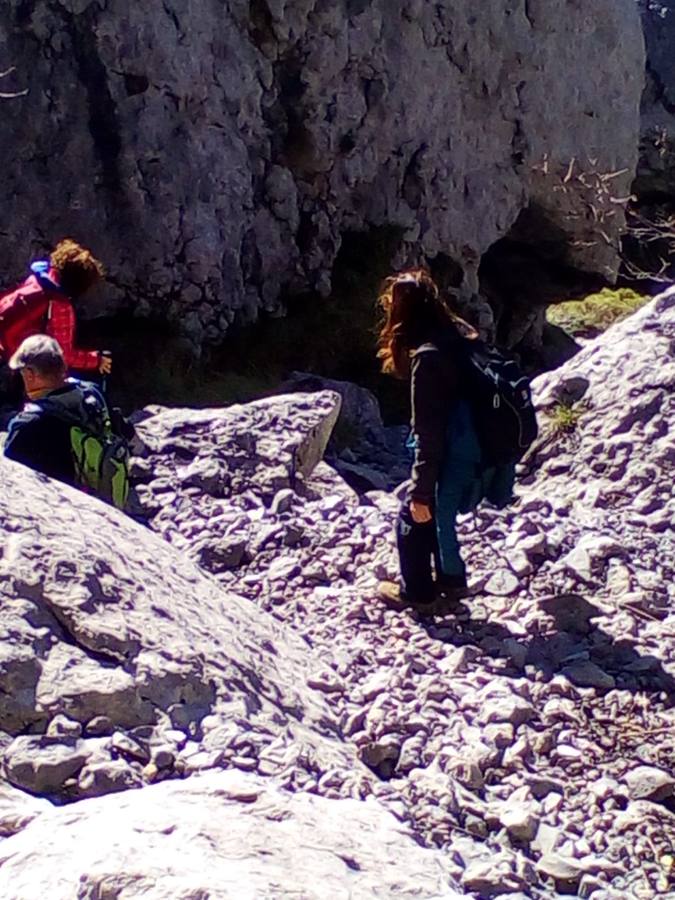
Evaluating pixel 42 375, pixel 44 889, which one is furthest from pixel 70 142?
pixel 44 889

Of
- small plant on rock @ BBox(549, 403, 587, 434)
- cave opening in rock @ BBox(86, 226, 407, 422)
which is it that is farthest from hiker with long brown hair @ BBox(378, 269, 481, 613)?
cave opening in rock @ BBox(86, 226, 407, 422)

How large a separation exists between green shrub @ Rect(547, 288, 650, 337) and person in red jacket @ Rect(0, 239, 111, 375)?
10.9m

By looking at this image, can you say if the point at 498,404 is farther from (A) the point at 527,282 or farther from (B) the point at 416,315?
(A) the point at 527,282

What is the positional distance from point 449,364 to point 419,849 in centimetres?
257

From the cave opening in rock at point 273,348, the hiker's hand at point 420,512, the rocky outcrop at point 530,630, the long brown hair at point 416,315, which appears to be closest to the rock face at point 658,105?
the cave opening in rock at point 273,348

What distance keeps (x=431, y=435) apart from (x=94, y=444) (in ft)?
5.16

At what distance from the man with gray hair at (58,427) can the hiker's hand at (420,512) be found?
1.45 metres

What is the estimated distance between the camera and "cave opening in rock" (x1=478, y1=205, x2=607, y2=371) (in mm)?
15125

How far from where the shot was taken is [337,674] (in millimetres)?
5504

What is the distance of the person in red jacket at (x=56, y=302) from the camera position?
291 inches

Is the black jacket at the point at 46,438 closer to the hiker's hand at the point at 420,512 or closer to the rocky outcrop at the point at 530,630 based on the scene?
the rocky outcrop at the point at 530,630

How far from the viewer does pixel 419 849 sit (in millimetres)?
3676

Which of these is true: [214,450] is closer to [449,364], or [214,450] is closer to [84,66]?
[449,364]

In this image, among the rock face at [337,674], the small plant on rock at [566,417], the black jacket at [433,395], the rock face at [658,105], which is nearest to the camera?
the rock face at [337,674]
